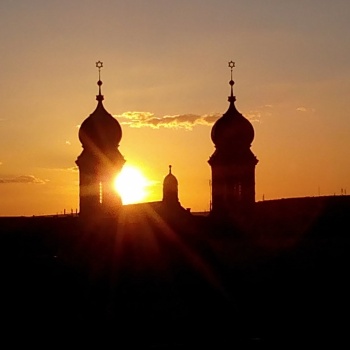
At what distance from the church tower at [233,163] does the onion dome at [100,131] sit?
442cm

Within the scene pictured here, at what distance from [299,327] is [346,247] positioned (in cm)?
2144

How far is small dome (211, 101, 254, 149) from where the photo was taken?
46.5 meters

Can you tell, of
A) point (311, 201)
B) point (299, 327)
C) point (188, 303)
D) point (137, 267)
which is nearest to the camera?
point (299, 327)

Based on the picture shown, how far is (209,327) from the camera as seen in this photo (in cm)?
2155

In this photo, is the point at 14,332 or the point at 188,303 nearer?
the point at 14,332

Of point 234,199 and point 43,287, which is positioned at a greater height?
point 234,199

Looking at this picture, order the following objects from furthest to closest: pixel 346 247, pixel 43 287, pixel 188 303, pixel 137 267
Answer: pixel 346 247, pixel 137 267, pixel 43 287, pixel 188 303

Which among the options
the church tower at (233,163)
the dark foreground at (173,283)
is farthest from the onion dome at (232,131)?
the dark foreground at (173,283)

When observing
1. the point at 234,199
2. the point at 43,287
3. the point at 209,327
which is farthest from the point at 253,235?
the point at 209,327

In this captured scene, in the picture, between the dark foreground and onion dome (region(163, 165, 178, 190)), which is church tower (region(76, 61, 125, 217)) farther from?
onion dome (region(163, 165, 178, 190))

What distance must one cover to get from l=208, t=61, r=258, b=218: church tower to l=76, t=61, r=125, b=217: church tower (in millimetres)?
4342

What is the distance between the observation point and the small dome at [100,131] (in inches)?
1844

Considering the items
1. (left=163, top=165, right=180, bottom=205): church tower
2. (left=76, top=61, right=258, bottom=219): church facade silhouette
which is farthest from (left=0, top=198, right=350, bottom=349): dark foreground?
(left=163, top=165, right=180, bottom=205): church tower

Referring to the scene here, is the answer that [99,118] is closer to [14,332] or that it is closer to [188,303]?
[188,303]
